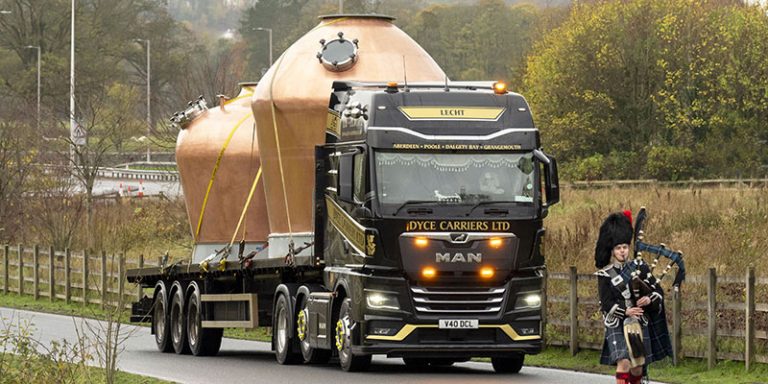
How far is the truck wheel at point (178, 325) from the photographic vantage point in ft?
92.5

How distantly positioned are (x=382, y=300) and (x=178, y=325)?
8.32 metres

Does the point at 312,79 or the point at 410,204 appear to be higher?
the point at 312,79

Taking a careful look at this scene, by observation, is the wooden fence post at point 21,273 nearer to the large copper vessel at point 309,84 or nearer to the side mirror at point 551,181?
the large copper vessel at point 309,84

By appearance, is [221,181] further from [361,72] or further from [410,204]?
[410,204]

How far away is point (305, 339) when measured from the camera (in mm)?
23281

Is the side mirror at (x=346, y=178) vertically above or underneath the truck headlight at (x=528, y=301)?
above

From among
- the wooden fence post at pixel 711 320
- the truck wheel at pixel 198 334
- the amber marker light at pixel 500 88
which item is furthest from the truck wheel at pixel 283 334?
the wooden fence post at pixel 711 320

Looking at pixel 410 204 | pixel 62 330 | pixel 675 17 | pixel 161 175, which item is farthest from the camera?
pixel 161 175

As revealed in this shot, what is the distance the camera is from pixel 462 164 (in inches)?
839

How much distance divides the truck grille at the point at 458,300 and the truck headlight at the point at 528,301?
25 centimetres

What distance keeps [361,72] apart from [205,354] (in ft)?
18.2

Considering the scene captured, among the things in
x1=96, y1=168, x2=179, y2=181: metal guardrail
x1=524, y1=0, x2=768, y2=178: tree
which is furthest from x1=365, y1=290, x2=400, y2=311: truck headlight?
x1=96, y1=168, x2=179, y2=181: metal guardrail

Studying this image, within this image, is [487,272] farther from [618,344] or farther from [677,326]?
[618,344]

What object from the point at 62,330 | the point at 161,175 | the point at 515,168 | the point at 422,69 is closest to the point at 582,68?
the point at 161,175
